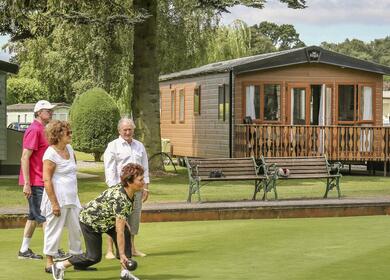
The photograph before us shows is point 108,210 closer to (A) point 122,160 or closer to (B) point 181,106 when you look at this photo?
(A) point 122,160

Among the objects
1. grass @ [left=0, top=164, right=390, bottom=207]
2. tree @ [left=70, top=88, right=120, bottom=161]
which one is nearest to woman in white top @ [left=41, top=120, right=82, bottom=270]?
grass @ [left=0, top=164, right=390, bottom=207]

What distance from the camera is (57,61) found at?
174ft

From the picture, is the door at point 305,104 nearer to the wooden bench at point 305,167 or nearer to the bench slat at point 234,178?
the wooden bench at point 305,167

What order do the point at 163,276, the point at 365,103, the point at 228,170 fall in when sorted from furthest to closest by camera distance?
the point at 365,103, the point at 228,170, the point at 163,276

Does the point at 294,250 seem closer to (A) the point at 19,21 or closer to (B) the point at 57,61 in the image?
(A) the point at 19,21

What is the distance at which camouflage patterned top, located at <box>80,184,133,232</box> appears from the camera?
29.4 ft

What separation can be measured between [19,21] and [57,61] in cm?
3083

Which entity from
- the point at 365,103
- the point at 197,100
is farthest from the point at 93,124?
the point at 365,103

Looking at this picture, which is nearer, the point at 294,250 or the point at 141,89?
the point at 294,250

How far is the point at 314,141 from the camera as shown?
26.8 meters

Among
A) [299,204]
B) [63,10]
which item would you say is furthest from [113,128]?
[299,204]

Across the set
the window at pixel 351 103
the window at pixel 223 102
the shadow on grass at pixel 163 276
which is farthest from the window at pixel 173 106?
the shadow on grass at pixel 163 276

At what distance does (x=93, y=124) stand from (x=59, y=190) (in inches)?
1078

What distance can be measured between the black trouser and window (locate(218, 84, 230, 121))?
18864mm
